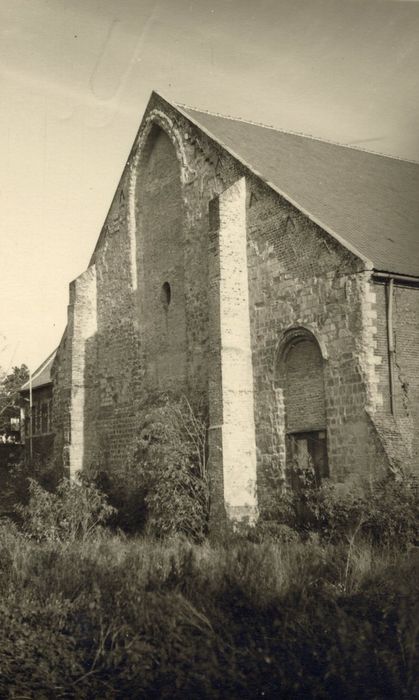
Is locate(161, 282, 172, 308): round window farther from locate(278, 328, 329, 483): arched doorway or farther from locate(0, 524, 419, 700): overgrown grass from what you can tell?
locate(0, 524, 419, 700): overgrown grass

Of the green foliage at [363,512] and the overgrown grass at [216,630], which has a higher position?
the green foliage at [363,512]

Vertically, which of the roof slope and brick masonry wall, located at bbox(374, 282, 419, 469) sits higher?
the roof slope

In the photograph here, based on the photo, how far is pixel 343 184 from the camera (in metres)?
20.5

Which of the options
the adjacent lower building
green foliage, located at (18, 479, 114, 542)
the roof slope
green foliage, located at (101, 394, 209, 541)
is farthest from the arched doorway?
the adjacent lower building

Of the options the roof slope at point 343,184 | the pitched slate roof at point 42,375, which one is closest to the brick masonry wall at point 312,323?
the roof slope at point 343,184

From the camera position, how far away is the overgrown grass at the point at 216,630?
706 cm

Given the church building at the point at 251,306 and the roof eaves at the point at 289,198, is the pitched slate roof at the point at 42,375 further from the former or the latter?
the roof eaves at the point at 289,198

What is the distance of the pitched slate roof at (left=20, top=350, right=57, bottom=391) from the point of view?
30987 mm

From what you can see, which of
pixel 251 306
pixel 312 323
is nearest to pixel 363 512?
pixel 312 323

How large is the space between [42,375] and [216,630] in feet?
84.5

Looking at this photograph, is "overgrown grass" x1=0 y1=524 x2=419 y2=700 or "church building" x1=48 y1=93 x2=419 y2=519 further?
"church building" x1=48 y1=93 x2=419 y2=519

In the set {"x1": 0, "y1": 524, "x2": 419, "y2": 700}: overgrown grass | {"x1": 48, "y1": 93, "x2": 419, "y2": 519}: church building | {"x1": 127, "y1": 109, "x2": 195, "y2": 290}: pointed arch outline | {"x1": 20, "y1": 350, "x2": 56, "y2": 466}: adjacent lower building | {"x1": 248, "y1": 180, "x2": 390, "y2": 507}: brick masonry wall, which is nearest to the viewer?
{"x1": 0, "y1": 524, "x2": 419, "y2": 700}: overgrown grass

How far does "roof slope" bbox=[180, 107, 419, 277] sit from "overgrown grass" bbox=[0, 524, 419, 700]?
25.6ft

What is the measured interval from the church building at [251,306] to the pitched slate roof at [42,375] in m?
6.03
